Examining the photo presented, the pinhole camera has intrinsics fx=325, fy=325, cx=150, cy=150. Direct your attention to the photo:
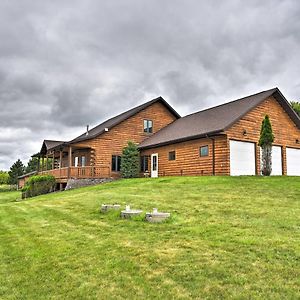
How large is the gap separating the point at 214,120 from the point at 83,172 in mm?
10705

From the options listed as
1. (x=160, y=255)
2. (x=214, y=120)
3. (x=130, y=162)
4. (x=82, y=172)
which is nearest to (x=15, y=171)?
(x=82, y=172)

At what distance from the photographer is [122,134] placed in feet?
91.0

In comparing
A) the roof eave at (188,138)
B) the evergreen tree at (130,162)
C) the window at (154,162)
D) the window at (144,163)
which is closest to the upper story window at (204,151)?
the roof eave at (188,138)

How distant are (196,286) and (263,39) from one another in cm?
1791

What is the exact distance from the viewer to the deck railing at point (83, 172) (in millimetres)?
24544

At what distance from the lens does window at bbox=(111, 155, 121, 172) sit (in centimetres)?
2690

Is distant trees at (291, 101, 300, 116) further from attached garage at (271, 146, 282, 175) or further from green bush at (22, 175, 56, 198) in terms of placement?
green bush at (22, 175, 56, 198)

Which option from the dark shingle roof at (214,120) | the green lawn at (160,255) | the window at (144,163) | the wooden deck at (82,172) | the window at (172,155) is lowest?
the green lawn at (160,255)

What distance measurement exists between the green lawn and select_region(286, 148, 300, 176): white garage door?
14.8m

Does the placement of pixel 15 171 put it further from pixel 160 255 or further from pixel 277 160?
pixel 160 255

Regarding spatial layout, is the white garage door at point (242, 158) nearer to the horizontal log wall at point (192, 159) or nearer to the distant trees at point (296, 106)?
the horizontal log wall at point (192, 159)

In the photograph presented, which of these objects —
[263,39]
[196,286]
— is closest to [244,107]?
[263,39]

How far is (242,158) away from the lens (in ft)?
67.8

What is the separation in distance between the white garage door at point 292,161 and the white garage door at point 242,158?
12.9 feet
